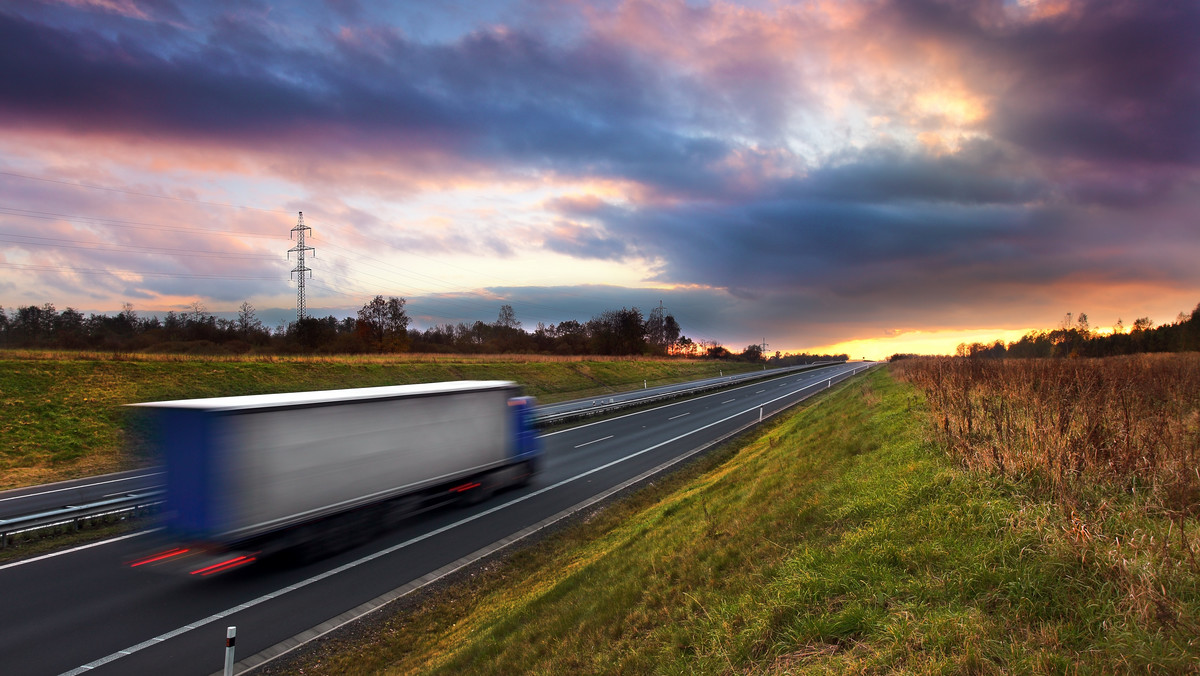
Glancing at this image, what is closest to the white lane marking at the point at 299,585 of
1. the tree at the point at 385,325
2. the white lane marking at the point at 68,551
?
the white lane marking at the point at 68,551

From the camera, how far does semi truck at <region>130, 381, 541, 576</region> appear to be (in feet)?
28.8

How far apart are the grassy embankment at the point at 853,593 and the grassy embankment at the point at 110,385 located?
7177 mm

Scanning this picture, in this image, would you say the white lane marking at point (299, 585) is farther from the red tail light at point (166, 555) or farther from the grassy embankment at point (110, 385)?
the grassy embankment at point (110, 385)

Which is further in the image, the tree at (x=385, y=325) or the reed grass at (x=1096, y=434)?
the tree at (x=385, y=325)

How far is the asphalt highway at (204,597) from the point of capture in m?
7.29

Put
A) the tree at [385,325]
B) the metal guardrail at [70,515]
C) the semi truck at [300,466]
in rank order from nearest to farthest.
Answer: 1. the semi truck at [300,466]
2. the metal guardrail at [70,515]
3. the tree at [385,325]

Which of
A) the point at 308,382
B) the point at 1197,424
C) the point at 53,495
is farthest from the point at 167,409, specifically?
the point at 308,382

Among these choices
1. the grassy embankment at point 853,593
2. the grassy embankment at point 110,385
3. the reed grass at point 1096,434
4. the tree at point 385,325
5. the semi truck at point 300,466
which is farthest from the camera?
the tree at point 385,325

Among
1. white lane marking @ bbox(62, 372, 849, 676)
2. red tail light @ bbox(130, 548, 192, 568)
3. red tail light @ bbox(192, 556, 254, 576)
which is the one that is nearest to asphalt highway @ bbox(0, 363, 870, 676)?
white lane marking @ bbox(62, 372, 849, 676)

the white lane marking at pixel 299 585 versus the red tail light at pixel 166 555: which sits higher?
the red tail light at pixel 166 555

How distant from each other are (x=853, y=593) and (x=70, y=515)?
16.6 m

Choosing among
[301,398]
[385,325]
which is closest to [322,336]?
[385,325]

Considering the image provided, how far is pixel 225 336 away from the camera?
5509 cm

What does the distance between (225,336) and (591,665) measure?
210ft
